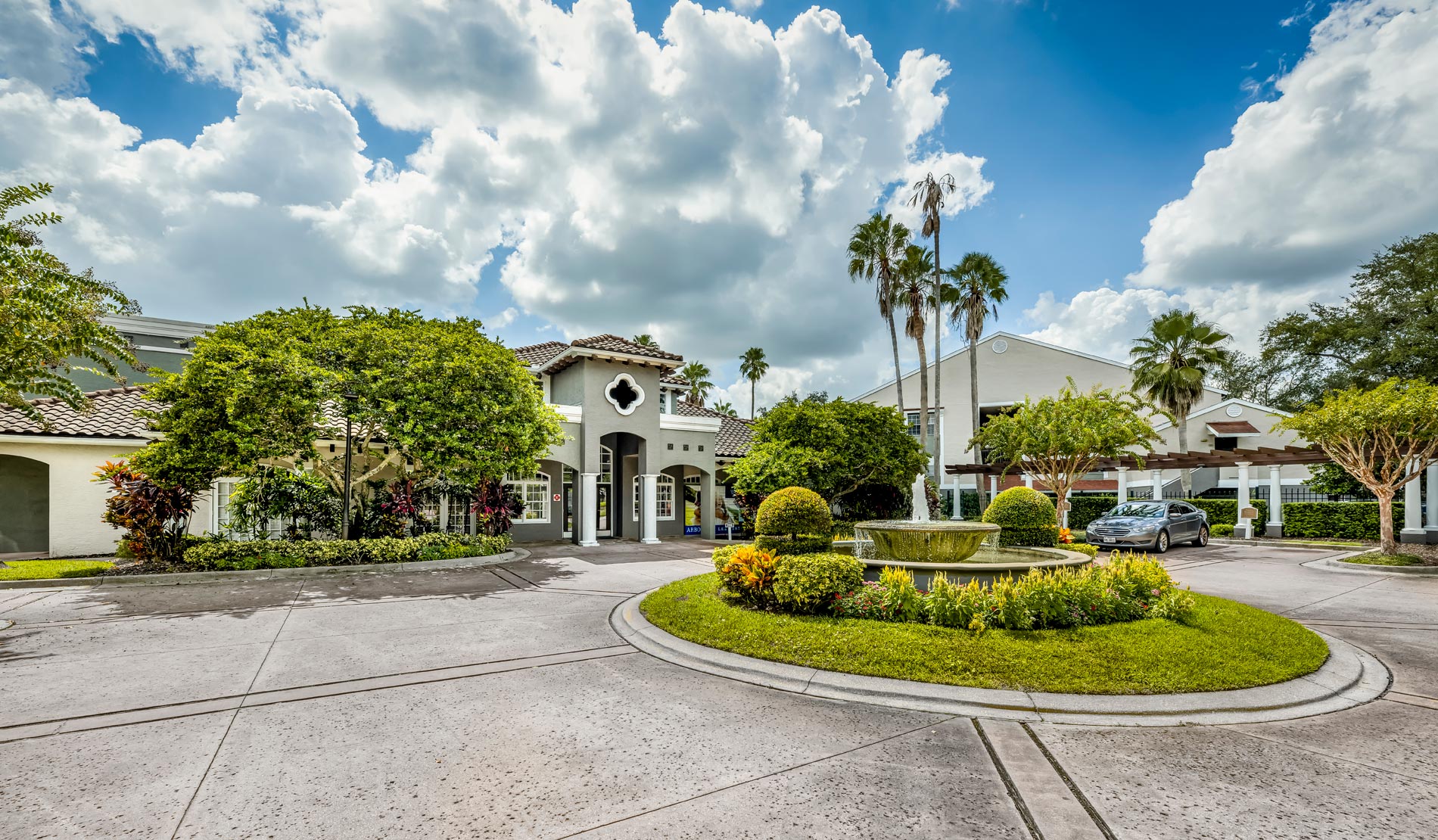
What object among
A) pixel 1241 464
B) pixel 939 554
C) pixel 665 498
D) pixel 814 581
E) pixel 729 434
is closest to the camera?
pixel 814 581

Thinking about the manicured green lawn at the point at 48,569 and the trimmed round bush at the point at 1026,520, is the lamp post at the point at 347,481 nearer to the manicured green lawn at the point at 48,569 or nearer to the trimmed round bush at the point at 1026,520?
the manicured green lawn at the point at 48,569

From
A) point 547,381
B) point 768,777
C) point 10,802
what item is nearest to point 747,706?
point 768,777

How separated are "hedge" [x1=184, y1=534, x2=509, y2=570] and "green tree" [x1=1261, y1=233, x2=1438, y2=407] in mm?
34086

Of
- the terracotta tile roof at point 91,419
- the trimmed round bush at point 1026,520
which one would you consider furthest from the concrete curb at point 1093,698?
the terracotta tile roof at point 91,419

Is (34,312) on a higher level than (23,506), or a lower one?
higher

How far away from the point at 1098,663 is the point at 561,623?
6754 mm

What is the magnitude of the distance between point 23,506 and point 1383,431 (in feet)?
115

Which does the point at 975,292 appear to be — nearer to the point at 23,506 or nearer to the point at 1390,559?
the point at 1390,559

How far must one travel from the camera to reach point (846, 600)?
27.6 feet

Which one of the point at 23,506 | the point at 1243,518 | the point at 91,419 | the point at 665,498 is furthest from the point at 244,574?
the point at 1243,518

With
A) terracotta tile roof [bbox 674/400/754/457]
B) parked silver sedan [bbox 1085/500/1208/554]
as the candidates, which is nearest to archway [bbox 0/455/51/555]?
terracotta tile roof [bbox 674/400/754/457]

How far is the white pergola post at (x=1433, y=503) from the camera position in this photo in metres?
18.0

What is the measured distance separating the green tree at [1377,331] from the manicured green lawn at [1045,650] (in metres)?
26.4

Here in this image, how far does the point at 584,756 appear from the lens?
468 cm
